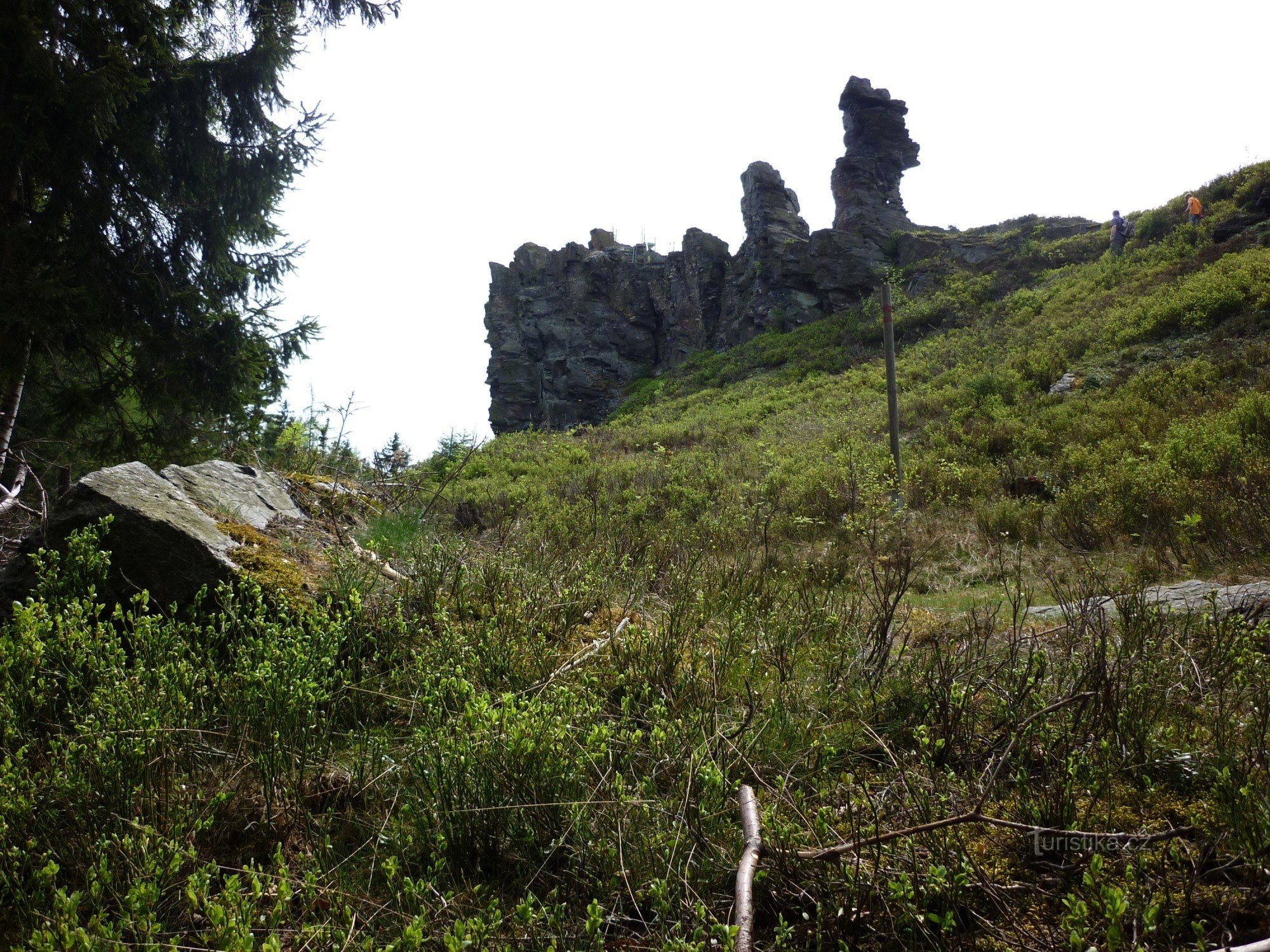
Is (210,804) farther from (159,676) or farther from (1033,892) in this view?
(1033,892)

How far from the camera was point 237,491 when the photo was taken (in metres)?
4.39

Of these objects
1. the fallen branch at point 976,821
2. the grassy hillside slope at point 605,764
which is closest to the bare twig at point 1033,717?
the grassy hillside slope at point 605,764

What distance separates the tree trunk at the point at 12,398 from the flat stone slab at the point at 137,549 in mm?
5117

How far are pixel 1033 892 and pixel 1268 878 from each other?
477 millimetres

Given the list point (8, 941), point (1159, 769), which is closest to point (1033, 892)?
point (1159, 769)

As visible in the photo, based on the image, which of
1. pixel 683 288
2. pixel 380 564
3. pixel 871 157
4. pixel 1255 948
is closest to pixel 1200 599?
pixel 1255 948

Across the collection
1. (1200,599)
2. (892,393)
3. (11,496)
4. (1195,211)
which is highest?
(1195,211)

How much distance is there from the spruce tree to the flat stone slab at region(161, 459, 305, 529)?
11.6ft

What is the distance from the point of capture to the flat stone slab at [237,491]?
400 cm

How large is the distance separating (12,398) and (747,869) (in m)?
9.14

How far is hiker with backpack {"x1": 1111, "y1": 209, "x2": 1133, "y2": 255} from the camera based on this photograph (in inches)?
854

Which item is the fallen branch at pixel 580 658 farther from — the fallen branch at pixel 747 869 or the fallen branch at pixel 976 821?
the fallen branch at pixel 976 821

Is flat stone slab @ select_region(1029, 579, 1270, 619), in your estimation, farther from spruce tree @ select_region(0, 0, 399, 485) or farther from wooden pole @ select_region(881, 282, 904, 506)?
spruce tree @ select_region(0, 0, 399, 485)

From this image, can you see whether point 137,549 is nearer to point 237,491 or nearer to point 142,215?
point 237,491
